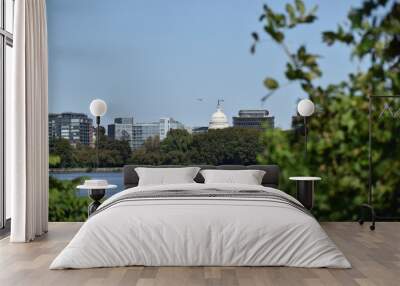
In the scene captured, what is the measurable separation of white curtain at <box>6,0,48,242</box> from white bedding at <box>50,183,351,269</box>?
1445mm

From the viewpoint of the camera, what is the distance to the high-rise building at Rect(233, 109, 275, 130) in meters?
7.70

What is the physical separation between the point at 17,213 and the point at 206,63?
3.29m

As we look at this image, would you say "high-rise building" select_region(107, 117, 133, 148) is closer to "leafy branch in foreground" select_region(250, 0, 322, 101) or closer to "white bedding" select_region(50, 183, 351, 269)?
"leafy branch in foreground" select_region(250, 0, 322, 101)

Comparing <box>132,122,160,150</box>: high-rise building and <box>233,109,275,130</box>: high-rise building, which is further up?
<box>233,109,275,130</box>: high-rise building

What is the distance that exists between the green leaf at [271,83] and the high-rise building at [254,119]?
32cm

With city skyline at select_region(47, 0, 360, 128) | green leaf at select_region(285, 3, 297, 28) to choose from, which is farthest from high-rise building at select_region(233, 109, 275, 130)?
green leaf at select_region(285, 3, 297, 28)

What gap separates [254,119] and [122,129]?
5.87 feet

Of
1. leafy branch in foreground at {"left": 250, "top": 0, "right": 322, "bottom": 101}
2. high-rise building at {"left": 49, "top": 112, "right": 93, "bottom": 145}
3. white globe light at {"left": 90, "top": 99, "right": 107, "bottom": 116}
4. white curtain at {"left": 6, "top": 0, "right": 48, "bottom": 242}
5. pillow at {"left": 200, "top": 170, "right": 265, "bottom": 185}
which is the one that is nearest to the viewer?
white curtain at {"left": 6, "top": 0, "right": 48, "bottom": 242}

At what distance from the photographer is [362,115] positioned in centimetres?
744

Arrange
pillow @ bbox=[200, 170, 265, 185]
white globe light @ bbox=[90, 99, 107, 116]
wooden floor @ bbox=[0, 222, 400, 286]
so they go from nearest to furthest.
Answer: wooden floor @ bbox=[0, 222, 400, 286], pillow @ bbox=[200, 170, 265, 185], white globe light @ bbox=[90, 99, 107, 116]

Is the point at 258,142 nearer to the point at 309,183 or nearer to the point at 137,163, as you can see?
the point at 309,183

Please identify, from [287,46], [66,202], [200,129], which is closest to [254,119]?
[200,129]

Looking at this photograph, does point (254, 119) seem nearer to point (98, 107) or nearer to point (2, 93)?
point (98, 107)

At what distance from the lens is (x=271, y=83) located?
301 inches
